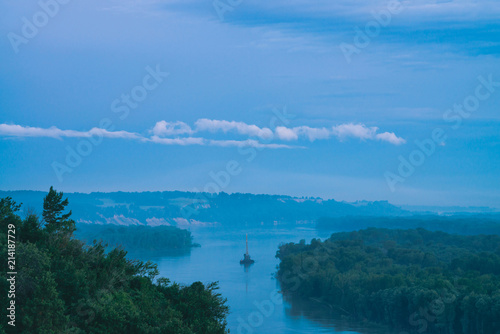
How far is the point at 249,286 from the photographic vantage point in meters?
23.5

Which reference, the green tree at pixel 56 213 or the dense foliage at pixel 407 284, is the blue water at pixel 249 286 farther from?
the green tree at pixel 56 213

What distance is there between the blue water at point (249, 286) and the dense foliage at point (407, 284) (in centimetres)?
75

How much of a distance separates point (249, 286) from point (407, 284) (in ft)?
26.1

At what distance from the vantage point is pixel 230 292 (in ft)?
70.8

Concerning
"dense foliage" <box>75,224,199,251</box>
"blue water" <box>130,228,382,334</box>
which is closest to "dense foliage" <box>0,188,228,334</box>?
"blue water" <box>130,228,382,334</box>

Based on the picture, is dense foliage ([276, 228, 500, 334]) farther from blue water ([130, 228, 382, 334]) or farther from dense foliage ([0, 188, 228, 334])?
dense foliage ([0, 188, 228, 334])

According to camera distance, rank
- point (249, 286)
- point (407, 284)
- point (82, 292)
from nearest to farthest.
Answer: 1. point (82, 292)
2. point (407, 284)
3. point (249, 286)

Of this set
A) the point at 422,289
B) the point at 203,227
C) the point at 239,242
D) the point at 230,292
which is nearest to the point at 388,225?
the point at 239,242

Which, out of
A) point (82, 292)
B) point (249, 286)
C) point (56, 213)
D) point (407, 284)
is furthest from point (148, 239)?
point (82, 292)

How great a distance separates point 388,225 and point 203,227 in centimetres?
2250

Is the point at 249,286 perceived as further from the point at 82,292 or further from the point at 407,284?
the point at 82,292

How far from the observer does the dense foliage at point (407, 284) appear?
14.1 meters

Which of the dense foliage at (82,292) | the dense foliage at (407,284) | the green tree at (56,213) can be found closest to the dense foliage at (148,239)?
the dense foliage at (407,284)

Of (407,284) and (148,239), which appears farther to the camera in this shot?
(148,239)
